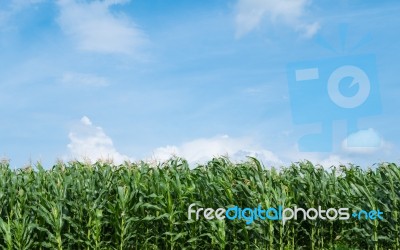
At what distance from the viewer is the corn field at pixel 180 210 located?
11320 mm

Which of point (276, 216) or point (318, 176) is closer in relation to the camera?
point (276, 216)

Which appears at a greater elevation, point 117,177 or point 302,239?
point 117,177

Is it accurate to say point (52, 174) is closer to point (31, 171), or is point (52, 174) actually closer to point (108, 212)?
point (31, 171)

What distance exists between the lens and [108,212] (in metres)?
11.8

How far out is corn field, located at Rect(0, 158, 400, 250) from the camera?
11.3 m

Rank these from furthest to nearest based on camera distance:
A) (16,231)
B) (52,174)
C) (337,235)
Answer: (52,174)
(337,235)
(16,231)

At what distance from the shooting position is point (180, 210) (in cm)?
1165

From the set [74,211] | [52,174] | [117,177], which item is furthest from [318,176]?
[52,174]

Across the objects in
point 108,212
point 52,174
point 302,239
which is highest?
point 52,174

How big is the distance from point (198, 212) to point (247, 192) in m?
1.07

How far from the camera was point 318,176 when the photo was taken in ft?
41.7

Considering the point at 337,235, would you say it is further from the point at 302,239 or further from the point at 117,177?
the point at 117,177

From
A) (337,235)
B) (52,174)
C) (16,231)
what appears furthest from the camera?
(52,174)

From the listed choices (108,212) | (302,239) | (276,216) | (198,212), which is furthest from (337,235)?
(108,212)
